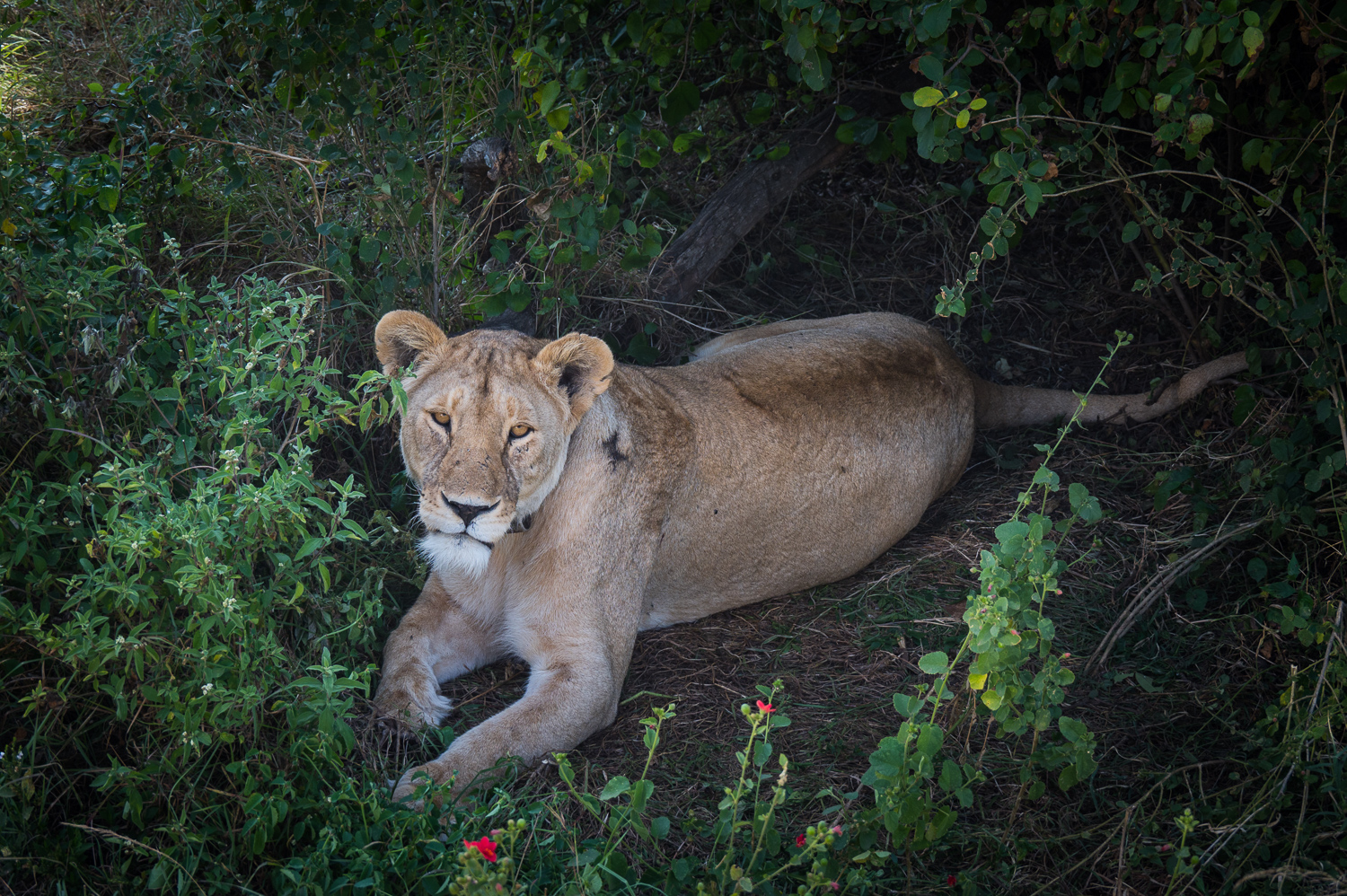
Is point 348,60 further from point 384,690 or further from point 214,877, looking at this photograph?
point 214,877

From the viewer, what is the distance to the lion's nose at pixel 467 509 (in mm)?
3459

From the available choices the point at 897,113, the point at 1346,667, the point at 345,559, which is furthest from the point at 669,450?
the point at 897,113

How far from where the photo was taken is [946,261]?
643 cm

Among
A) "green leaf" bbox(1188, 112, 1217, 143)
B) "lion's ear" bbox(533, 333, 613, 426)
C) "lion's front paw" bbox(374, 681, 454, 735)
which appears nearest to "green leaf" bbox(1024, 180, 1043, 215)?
"green leaf" bbox(1188, 112, 1217, 143)

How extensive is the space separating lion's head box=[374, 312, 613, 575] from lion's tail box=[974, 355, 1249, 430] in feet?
8.39

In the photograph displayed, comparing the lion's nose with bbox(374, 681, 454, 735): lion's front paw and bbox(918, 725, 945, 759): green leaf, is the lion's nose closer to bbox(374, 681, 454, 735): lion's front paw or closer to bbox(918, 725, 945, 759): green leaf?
bbox(374, 681, 454, 735): lion's front paw

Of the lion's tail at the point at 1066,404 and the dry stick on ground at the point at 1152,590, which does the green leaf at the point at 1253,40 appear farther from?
the lion's tail at the point at 1066,404

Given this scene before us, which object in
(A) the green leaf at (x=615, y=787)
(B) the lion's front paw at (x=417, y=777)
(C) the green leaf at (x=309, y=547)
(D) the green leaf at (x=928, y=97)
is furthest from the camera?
(D) the green leaf at (x=928, y=97)

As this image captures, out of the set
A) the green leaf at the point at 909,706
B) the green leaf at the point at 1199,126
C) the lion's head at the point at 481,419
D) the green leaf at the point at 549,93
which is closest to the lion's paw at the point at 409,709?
the lion's head at the point at 481,419

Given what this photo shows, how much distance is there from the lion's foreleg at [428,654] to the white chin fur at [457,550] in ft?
1.24

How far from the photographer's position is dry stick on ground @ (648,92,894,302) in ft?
18.8

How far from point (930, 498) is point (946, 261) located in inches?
80.8

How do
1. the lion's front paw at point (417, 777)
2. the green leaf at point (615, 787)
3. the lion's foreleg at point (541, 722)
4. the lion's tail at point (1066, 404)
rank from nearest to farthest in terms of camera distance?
the green leaf at point (615, 787)
the lion's front paw at point (417, 777)
the lion's foreleg at point (541, 722)
the lion's tail at point (1066, 404)

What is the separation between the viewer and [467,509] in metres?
3.47
